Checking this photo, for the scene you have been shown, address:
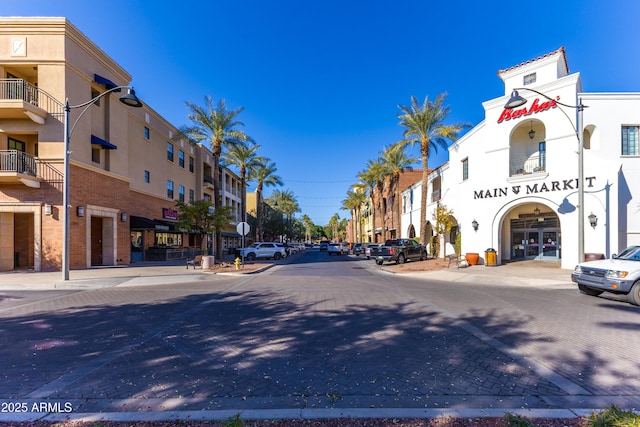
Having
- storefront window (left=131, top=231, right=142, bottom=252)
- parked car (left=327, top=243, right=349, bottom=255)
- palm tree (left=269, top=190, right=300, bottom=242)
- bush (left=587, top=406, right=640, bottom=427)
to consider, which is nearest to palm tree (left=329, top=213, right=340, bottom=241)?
palm tree (left=269, top=190, right=300, bottom=242)

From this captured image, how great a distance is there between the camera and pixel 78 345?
5586 millimetres

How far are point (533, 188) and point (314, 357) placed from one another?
751 inches

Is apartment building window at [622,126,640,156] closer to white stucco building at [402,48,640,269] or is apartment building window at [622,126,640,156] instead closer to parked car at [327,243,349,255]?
white stucco building at [402,48,640,269]

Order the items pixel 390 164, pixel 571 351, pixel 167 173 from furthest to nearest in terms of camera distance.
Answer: pixel 390 164, pixel 167 173, pixel 571 351

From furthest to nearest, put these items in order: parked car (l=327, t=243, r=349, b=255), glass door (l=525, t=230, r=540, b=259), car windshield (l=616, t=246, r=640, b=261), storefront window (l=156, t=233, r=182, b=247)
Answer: parked car (l=327, t=243, r=349, b=255)
storefront window (l=156, t=233, r=182, b=247)
glass door (l=525, t=230, r=540, b=259)
car windshield (l=616, t=246, r=640, b=261)

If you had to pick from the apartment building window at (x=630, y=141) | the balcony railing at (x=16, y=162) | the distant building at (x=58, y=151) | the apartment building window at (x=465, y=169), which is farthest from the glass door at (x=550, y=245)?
the balcony railing at (x=16, y=162)

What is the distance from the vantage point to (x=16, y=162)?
56.0ft

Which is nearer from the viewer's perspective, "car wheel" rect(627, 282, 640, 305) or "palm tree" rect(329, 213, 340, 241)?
"car wheel" rect(627, 282, 640, 305)

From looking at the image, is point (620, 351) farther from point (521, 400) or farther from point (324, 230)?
point (324, 230)

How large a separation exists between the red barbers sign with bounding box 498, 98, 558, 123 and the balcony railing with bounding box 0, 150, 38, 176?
27.7 m

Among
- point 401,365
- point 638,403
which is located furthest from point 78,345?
point 638,403

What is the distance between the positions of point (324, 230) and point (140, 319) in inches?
6648

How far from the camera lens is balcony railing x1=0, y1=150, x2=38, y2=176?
672 inches

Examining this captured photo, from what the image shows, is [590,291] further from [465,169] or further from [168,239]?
[168,239]
